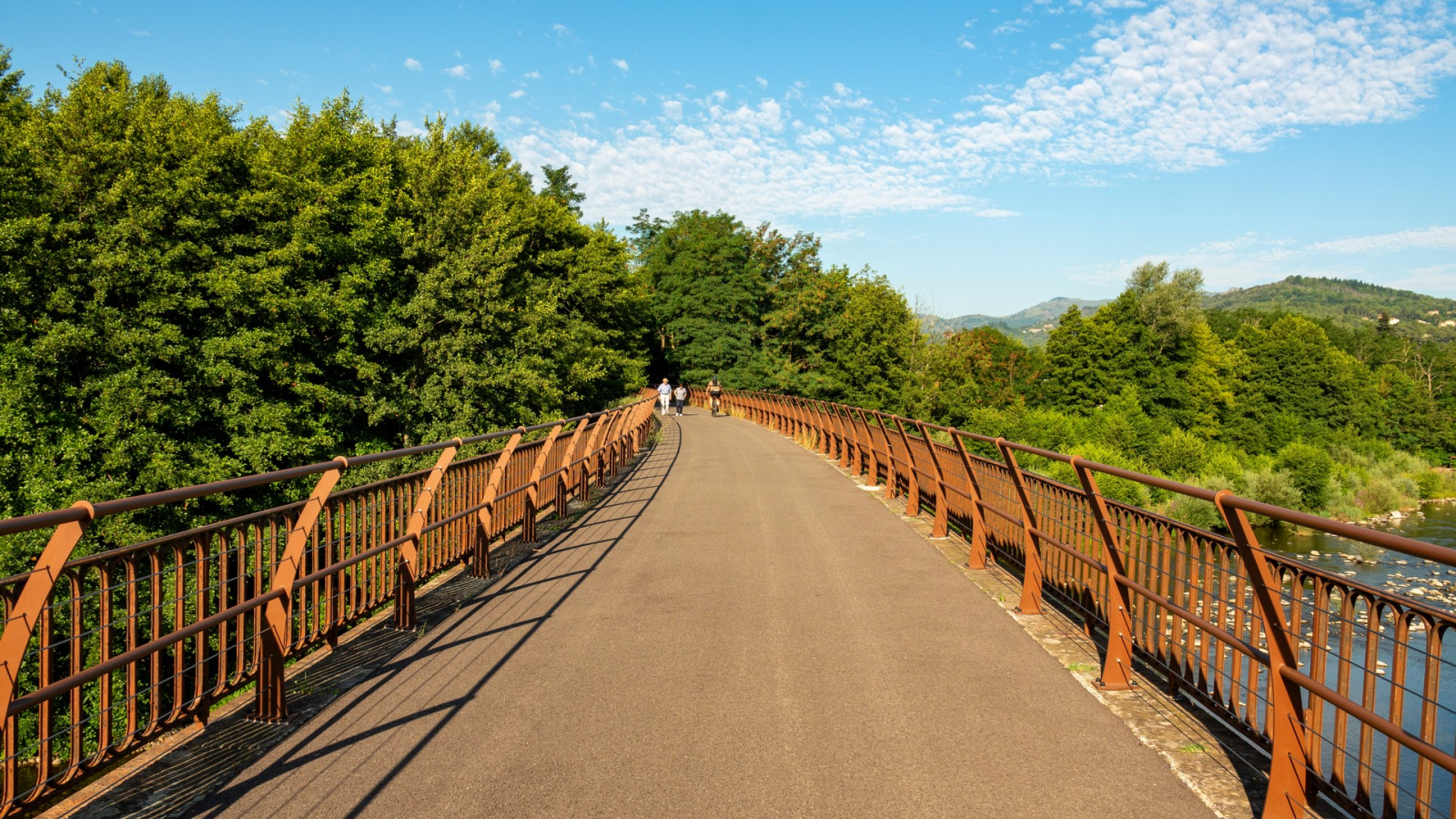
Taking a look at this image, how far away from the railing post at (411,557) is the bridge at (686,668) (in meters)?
0.03

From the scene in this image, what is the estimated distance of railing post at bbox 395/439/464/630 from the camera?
6113 mm

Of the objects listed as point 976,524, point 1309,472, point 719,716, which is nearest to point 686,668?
point 719,716

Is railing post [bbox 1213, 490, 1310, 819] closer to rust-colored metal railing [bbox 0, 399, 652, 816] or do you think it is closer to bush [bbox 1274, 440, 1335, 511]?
rust-colored metal railing [bbox 0, 399, 652, 816]

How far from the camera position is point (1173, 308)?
240 ft

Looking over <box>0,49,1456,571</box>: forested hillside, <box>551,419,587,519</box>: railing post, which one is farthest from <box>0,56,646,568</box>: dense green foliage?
<box>551,419,587,519</box>: railing post

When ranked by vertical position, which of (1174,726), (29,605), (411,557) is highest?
(29,605)

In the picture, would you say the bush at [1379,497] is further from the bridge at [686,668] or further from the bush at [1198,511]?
the bridge at [686,668]

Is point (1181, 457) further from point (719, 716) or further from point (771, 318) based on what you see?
point (719, 716)

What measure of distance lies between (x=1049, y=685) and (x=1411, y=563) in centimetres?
4940

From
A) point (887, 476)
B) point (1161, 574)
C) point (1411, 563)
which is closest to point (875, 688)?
point (1161, 574)

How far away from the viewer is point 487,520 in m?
7.93

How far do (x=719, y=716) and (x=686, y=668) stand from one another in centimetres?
84

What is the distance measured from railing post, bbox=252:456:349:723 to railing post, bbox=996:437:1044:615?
4.90 metres

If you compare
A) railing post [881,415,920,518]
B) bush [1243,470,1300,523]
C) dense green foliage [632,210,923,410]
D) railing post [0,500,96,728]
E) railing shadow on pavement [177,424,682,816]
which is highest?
dense green foliage [632,210,923,410]
